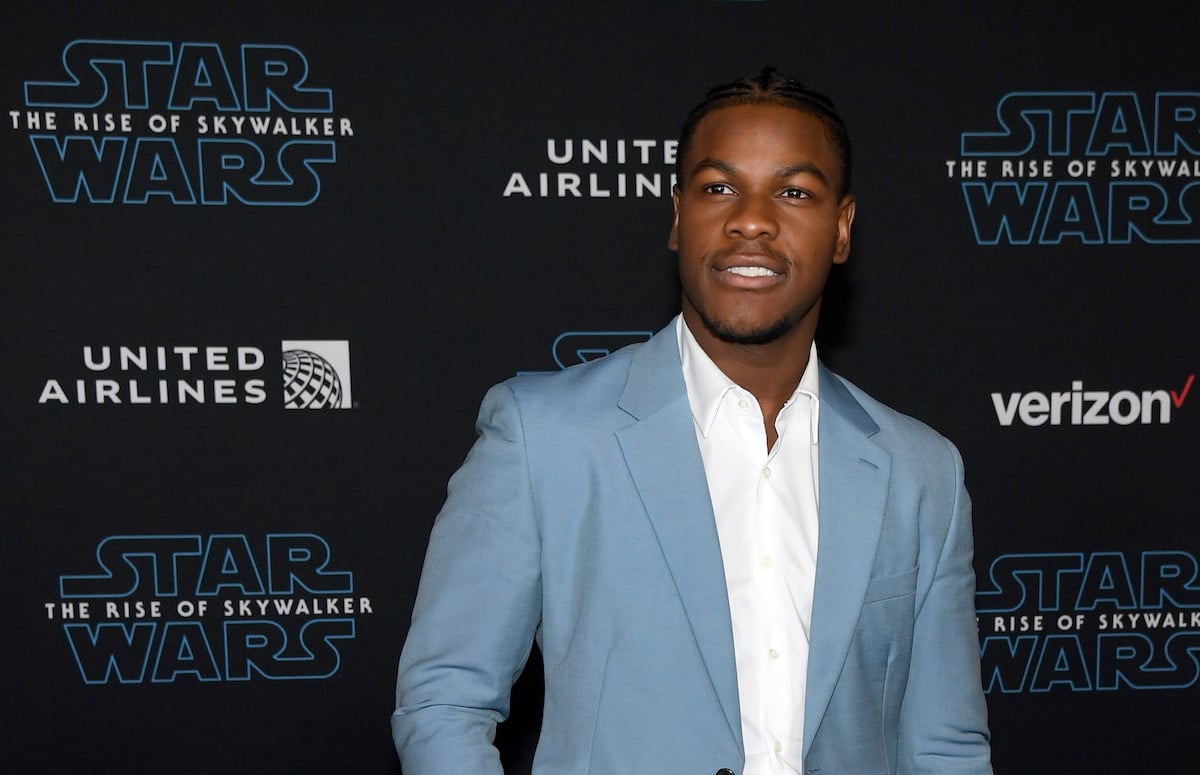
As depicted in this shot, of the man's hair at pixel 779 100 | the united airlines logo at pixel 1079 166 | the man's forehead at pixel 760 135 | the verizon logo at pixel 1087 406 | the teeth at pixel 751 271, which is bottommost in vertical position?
the verizon logo at pixel 1087 406

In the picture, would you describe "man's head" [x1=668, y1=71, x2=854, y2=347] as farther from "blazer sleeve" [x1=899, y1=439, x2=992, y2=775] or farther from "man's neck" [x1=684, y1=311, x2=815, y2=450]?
"blazer sleeve" [x1=899, y1=439, x2=992, y2=775]

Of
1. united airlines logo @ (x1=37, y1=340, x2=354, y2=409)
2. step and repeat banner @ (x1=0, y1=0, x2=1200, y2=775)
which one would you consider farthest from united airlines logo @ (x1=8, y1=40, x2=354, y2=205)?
united airlines logo @ (x1=37, y1=340, x2=354, y2=409)

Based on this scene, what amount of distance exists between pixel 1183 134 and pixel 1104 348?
58 centimetres

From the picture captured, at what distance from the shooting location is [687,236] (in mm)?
1268

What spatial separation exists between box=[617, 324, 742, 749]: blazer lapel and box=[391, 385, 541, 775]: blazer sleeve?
0.15m

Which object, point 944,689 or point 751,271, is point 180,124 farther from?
point 944,689

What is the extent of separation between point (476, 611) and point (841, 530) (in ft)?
1.59

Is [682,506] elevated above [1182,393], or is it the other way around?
[1182,393]

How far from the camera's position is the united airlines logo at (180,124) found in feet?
7.43

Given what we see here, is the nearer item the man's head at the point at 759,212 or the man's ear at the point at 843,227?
the man's head at the point at 759,212

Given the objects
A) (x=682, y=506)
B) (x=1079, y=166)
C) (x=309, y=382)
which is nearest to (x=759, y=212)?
(x=682, y=506)

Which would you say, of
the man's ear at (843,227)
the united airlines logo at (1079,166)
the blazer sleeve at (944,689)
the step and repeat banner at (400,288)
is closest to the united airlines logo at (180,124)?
the step and repeat banner at (400,288)

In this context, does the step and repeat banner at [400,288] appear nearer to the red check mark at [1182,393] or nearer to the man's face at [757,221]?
the red check mark at [1182,393]

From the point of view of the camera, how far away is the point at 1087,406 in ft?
8.23
